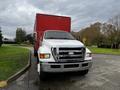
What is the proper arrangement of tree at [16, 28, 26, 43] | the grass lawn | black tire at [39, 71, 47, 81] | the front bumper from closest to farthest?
the front bumper
black tire at [39, 71, 47, 81]
the grass lawn
tree at [16, 28, 26, 43]

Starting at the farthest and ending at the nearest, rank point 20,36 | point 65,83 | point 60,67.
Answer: point 20,36 → point 65,83 → point 60,67

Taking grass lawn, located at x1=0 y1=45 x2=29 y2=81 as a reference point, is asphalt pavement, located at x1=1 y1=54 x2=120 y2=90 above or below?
below

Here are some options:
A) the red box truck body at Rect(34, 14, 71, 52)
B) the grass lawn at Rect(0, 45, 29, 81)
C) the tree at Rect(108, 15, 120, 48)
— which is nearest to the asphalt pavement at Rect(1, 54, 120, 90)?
the grass lawn at Rect(0, 45, 29, 81)

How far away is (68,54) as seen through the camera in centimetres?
761

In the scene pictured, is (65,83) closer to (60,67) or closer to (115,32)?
(60,67)

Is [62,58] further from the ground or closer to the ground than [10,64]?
further from the ground

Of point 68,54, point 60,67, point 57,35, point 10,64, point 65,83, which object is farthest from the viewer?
point 10,64

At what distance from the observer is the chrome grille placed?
7.48m

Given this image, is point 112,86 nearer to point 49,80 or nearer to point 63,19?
point 49,80

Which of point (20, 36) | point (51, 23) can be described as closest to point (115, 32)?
point (20, 36)

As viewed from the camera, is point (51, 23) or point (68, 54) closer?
point (68, 54)

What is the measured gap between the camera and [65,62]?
24.6 feet

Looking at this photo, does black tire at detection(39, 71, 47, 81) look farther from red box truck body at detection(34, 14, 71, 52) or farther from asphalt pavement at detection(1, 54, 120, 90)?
red box truck body at detection(34, 14, 71, 52)

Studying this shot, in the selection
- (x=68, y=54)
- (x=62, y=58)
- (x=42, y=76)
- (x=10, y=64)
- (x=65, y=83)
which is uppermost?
(x=68, y=54)
